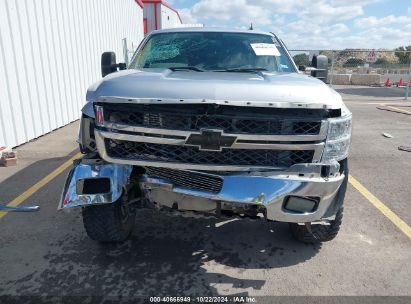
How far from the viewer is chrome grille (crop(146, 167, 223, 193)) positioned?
2.53m

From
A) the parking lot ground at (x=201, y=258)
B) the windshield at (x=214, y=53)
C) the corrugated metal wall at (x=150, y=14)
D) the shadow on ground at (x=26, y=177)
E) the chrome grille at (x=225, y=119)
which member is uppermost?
the corrugated metal wall at (x=150, y=14)

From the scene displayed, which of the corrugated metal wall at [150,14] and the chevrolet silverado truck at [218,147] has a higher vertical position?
the corrugated metal wall at [150,14]

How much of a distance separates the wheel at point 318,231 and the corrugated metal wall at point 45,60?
549 centimetres

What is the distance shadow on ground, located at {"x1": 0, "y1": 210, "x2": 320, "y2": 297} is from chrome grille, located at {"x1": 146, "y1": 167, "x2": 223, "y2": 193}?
0.79 m

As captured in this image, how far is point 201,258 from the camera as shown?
3117 mm

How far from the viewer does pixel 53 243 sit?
335cm

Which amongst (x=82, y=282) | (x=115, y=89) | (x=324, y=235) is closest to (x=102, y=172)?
(x=115, y=89)

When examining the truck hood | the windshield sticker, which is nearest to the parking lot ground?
the truck hood

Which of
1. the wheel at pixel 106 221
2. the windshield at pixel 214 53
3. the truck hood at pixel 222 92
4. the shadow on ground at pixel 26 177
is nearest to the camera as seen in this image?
the truck hood at pixel 222 92

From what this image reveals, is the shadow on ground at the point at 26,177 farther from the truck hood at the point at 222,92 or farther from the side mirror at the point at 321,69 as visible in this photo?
the side mirror at the point at 321,69

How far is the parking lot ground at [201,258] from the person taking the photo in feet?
8.96

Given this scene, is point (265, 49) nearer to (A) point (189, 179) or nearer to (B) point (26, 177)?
(A) point (189, 179)

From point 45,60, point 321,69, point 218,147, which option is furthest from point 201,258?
point 45,60

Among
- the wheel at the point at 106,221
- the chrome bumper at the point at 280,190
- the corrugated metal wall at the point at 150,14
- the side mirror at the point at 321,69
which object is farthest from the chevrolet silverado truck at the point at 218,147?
the corrugated metal wall at the point at 150,14
